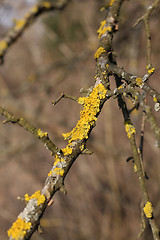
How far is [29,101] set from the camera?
7680mm

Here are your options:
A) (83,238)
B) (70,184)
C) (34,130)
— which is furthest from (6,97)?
(34,130)

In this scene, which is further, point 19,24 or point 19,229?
point 19,24

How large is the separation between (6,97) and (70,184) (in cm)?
164

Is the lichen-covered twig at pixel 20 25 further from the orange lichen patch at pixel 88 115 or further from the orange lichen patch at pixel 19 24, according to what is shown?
the orange lichen patch at pixel 88 115

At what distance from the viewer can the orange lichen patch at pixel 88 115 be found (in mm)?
743

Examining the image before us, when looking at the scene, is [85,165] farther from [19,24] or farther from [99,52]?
[99,52]

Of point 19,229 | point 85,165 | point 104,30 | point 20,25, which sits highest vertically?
point 85,165

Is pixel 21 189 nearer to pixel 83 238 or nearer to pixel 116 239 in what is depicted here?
pixel 83 238

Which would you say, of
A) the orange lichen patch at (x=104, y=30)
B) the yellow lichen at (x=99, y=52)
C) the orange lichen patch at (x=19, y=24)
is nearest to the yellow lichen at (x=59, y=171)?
the yellow lichen at (x=99, y=52)

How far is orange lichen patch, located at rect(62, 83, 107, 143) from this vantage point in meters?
0.74

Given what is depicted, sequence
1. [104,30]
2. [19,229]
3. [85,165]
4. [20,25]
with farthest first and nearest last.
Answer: [85,165] → [20,25] → [104,30] → [19,229]

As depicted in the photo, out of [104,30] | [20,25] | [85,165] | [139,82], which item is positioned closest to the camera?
[139,82]

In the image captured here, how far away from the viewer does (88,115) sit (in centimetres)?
77

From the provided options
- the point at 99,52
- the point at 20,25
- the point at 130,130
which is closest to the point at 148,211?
the point at 130,130
